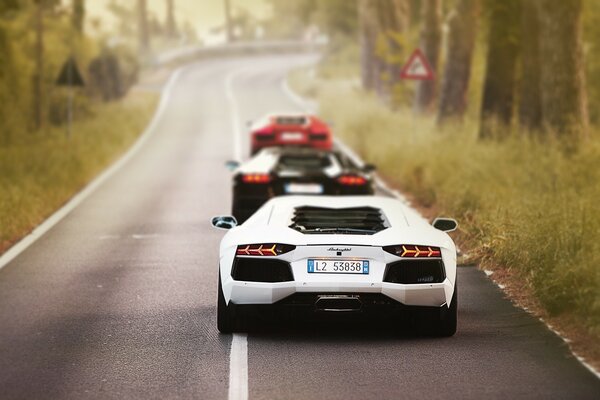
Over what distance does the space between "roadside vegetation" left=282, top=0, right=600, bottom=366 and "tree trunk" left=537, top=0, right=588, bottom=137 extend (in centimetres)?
2

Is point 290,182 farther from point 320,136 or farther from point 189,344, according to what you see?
point 320,136

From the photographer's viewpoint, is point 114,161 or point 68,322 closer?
point 68,322

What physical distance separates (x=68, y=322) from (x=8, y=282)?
2729 millimetres

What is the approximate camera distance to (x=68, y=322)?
11062 millimetres

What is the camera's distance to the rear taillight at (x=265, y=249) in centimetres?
977

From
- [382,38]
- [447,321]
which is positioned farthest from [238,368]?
[382,38]

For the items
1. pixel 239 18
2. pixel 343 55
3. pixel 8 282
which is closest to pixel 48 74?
pixel 8 282

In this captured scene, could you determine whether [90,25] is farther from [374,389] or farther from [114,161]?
[374,389]

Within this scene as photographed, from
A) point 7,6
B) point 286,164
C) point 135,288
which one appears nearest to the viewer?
point 135,288

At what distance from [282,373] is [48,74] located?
126 feet

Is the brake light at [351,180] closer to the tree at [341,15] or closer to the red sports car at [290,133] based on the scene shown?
the red sports car at [290,133]

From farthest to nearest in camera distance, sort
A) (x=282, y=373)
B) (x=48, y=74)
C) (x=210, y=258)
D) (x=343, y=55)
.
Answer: (x=343, y=55) → (x=48, y=74) → (x=210, y=258) → (x=282, y=373)

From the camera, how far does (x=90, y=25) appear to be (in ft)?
170

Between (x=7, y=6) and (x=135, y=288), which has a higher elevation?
(x=7, y=6)
